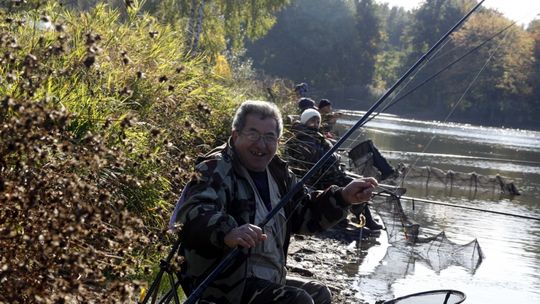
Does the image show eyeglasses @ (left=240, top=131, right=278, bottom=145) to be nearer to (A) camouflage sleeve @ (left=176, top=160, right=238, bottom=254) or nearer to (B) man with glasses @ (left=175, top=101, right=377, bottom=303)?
(B) man with glasses @ (left=175, top=101, right=377, bottom=303)

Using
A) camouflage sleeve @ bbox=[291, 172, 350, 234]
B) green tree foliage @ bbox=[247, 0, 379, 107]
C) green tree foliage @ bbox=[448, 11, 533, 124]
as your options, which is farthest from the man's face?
green tree foliage @ bbox=[247, 0, 379, 107]

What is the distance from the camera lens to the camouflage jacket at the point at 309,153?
10.4 metres

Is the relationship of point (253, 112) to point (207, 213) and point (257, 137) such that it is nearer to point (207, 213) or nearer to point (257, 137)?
point (257, 137)

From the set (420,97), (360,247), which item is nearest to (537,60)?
(420,97)

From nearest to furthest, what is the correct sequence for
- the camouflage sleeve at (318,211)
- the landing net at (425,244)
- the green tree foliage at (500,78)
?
the camouflage sleeve at (318,211)
the landing net at (425,244)
the green tree foliage at (500,78)

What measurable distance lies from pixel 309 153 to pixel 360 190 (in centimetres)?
612

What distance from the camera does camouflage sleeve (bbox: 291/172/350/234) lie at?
4.43 meters

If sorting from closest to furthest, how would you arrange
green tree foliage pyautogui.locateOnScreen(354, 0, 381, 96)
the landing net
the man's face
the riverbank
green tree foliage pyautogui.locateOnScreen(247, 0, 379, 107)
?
the man's face < the riverbank < the landing net < green tree foliage pyautogui.locateOnScreen(247, 0, 379, 107) < green tree foliage pyautogui.locateOnScreen(354, 0, 381, 96)

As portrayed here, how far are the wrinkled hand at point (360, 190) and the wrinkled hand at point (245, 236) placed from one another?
29.7 inches

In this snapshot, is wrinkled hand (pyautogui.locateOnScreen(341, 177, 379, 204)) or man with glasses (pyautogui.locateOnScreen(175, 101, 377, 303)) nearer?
man with glasses (pyautogui.locateOnScreen(175, 101, 377, 303))

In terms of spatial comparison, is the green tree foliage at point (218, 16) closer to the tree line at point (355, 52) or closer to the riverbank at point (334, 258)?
the riverbank at point (334, 258)

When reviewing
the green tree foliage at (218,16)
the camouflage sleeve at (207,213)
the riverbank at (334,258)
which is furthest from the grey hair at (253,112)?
the green tree foliage at (218,16)

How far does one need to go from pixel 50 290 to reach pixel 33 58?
89 cm

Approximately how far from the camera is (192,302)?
3756mm
